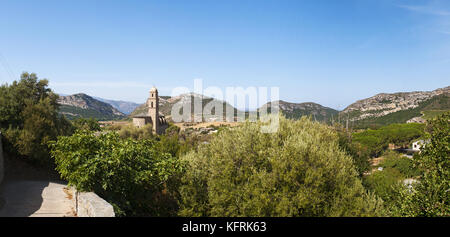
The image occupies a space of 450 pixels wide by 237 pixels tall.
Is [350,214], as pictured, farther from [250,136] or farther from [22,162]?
[22,162]

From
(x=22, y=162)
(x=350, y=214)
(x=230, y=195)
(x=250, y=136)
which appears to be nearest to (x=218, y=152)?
(x=250, y=136)

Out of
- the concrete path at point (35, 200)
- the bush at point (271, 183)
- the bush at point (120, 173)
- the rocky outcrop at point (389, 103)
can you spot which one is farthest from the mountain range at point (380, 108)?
the concrete path at point (35, 200)

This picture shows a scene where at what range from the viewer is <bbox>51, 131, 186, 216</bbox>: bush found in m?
10.7

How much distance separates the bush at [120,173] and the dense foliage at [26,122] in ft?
26.7

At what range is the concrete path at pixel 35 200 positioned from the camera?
1080 cm

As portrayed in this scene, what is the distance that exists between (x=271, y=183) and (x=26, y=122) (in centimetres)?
1878

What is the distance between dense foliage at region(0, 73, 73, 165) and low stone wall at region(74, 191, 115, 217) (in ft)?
37.8

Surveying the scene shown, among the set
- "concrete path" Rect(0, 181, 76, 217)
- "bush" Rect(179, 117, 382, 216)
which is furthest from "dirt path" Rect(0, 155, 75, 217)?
"bush" Rect(179, 117, 382, 216)

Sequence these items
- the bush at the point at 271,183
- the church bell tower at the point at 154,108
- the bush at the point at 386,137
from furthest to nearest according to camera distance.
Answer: the church bell tower at the point at 154,108 → the bush at the point at 386,137 → the bush at the point at 271,183

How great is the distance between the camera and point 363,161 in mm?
26625

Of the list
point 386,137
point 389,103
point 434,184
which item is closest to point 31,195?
point 434,184

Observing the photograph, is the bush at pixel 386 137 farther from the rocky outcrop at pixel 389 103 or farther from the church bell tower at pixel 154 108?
the rocky outcrop at pixel 389 103

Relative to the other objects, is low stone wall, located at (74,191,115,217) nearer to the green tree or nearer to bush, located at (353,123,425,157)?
the green tree
